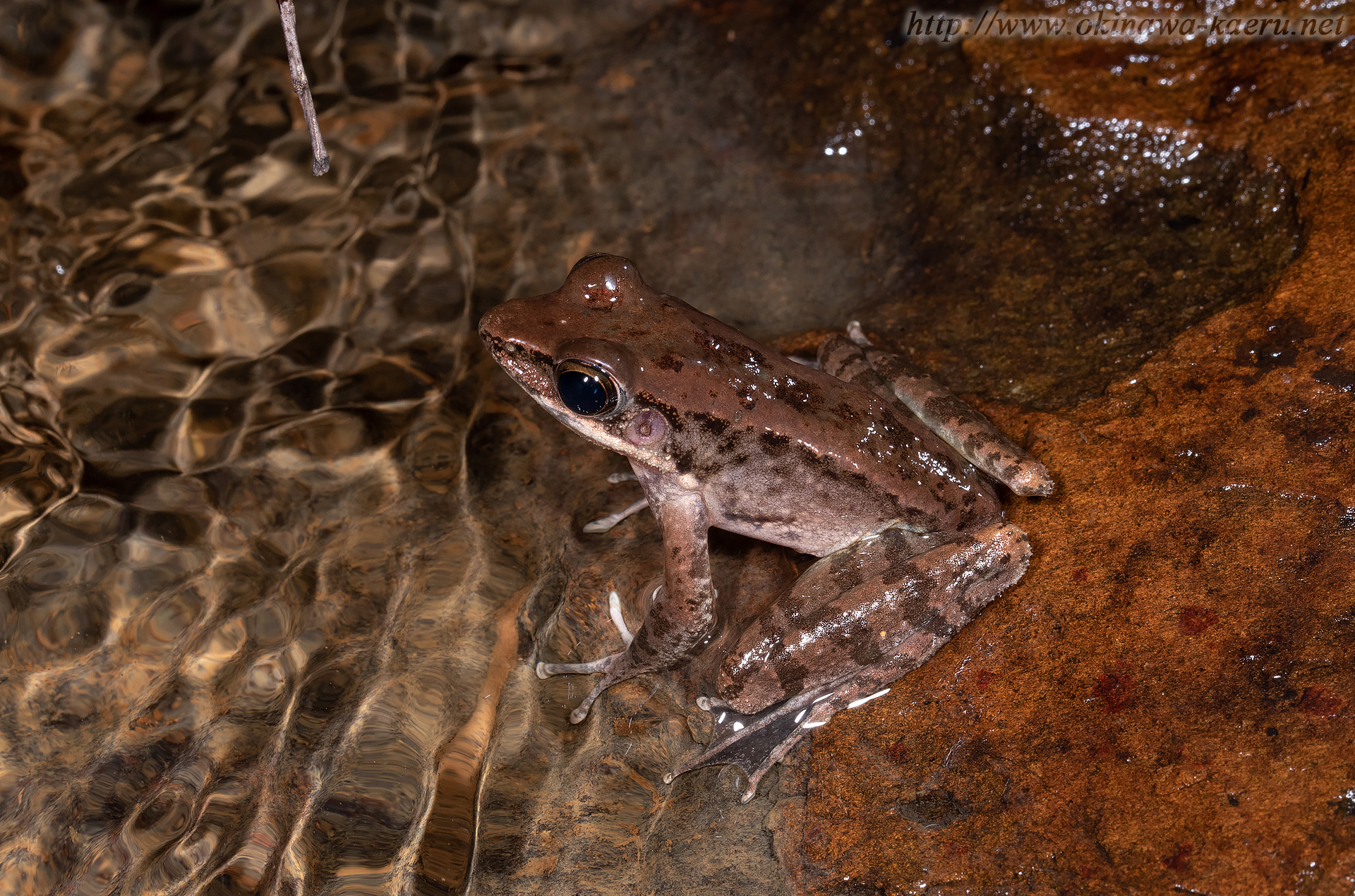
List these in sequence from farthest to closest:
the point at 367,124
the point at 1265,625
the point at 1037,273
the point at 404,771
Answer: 1. the point at 367,124
2. the point at 1037,273
3. the point at 404,771
4. the point at 1265,625

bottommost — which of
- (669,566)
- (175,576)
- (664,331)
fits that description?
(175,576)

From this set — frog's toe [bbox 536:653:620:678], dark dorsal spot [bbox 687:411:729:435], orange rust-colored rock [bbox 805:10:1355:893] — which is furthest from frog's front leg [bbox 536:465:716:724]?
orange rust-colored rock [bbox 805:10:1355:893]

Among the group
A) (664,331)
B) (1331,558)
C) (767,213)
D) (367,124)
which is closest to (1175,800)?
(1331,558)

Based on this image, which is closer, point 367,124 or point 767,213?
point 767,213

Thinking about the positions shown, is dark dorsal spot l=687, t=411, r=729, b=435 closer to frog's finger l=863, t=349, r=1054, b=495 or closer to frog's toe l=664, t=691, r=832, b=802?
frog's finger l=863, t=349, r=1054, b=495

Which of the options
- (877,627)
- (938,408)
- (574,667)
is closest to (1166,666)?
(877,627)

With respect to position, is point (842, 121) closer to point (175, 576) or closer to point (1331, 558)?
point (1331, 558)

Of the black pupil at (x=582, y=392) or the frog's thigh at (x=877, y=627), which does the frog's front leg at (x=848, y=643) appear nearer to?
the frog's thigh at (x=877, y=627)

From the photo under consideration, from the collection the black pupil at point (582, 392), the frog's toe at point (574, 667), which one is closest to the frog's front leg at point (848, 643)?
the frog's toe at point (574, 667)
